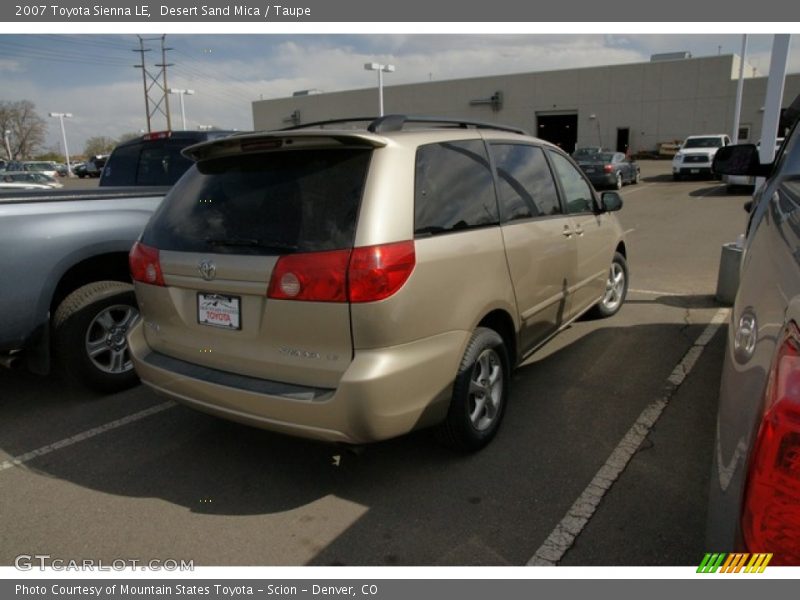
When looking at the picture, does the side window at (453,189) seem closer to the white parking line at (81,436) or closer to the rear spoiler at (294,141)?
the rear spoiler at (294,141)

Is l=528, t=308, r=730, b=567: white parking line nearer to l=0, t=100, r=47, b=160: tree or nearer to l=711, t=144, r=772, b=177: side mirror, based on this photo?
l=711, t=144, r=772, b=177: side mirror

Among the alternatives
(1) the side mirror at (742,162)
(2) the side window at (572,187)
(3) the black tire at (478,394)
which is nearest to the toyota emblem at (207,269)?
(3) the black tire at (478,394)

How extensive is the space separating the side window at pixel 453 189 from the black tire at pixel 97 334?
2666 mm

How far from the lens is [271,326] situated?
2.75m

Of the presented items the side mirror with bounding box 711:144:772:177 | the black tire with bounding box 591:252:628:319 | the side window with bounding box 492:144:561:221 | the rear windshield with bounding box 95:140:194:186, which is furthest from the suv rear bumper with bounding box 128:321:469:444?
the rear windshield with bounding box 95:140:194:186

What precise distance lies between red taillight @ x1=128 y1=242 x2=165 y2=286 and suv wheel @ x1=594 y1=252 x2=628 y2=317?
4.11m

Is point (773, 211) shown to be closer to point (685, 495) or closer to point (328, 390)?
point (685, 495)

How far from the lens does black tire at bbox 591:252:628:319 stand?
19.2 feet

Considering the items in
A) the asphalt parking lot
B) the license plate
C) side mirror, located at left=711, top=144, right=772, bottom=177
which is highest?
side mirror, located at left=711, top=144, right=772, bottom=177

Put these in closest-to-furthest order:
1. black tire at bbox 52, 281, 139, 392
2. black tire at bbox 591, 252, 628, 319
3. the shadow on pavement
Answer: the shadow on pavement, black tire at bbox 52, 281, 139, 392, black tire at bbox 591, 252, 628, 319

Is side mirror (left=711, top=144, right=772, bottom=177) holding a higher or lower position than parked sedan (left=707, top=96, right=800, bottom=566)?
higher

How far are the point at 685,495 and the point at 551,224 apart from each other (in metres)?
1.96

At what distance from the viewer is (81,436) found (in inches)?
148

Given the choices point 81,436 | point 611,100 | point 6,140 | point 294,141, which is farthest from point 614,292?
point 6,140
